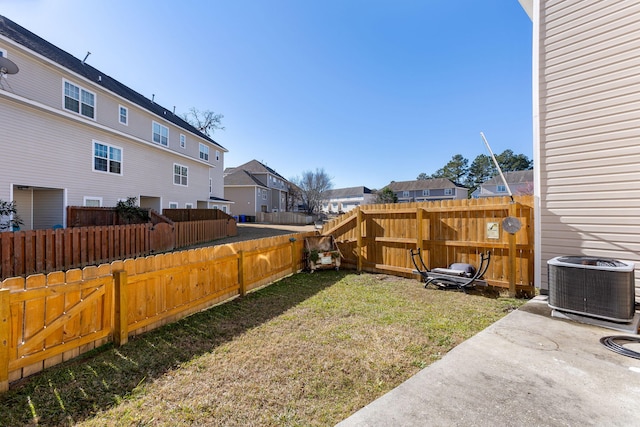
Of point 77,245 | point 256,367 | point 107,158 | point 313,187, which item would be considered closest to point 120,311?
point 256,367

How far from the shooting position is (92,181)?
13.1 meters

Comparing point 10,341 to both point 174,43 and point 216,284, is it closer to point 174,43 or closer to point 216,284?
point 216,284

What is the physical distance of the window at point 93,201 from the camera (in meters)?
12.8

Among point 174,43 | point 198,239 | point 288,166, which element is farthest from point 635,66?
point 288,166

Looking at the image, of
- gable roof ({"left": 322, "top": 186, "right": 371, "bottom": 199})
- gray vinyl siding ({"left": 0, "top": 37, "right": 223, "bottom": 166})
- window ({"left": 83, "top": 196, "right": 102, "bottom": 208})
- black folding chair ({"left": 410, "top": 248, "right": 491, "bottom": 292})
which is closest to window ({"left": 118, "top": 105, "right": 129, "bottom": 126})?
gray vinyl siding ({"left": 0, "top": 37, "right": 223, "bottom": 166})

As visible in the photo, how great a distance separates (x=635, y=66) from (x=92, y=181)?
60.8 ft

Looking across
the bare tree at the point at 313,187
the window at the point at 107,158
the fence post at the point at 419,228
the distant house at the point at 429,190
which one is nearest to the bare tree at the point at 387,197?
the distant house at the point at 429,190

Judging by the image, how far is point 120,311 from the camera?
353 cm

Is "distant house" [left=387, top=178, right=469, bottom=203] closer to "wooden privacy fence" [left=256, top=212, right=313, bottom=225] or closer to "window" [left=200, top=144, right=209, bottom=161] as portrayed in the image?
"wooden privacy fence" [left=256, top=212, right=313, bottom=225]

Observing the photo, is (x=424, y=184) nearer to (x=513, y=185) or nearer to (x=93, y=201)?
(x=513, y=185)

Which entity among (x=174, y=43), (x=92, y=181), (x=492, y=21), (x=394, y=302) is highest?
(x=174, y=43)

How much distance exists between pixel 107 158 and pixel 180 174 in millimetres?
5916

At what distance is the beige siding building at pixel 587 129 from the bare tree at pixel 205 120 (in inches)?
1509

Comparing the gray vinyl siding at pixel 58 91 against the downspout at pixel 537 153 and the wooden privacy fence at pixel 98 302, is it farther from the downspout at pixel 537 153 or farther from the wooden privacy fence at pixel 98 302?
the downspout at pixel 537 153
